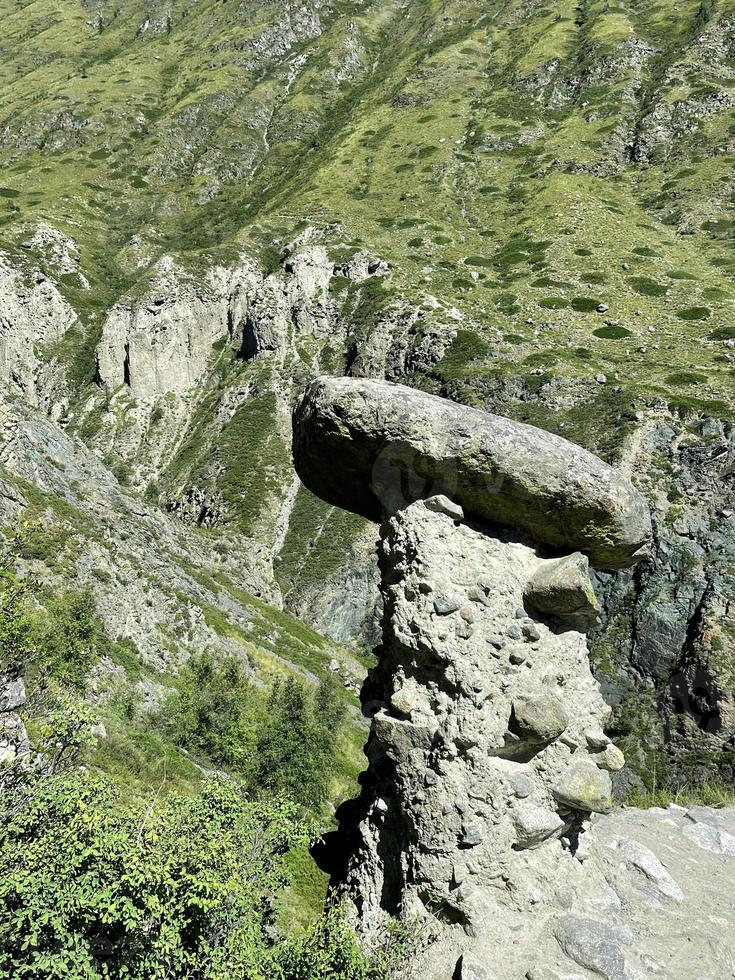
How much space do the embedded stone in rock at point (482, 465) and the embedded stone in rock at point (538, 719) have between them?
110 inches

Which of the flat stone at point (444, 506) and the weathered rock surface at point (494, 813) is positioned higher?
the flat stone at point (444, 506)

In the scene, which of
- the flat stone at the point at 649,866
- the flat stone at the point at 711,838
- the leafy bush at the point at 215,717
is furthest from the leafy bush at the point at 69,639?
the flat stone at the point at 711,838

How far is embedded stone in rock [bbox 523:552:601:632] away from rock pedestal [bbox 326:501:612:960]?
0.15 m

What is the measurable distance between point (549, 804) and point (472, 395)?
49.5 m

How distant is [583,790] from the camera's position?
9555mm

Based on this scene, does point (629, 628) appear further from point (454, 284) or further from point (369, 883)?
point (454, 284)

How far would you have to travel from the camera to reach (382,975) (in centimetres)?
698

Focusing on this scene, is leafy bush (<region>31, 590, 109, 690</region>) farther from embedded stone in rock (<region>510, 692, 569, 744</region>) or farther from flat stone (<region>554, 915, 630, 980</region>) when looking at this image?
flat stone (<region>554, 915, 630, 980</region>)

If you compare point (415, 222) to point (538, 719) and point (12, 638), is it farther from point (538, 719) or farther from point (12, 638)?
point (538, 719)

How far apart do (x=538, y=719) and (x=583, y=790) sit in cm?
151

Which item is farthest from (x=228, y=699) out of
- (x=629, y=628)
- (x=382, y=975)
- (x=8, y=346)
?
(x=8, y=346)

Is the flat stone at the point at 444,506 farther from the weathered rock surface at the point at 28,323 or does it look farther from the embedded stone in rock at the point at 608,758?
the weathered rock surface at the point at 28,323

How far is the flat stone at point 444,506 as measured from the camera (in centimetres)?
1040

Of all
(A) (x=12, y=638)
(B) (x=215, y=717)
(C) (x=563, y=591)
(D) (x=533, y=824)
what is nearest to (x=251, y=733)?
(B) (x=215, y=717)
